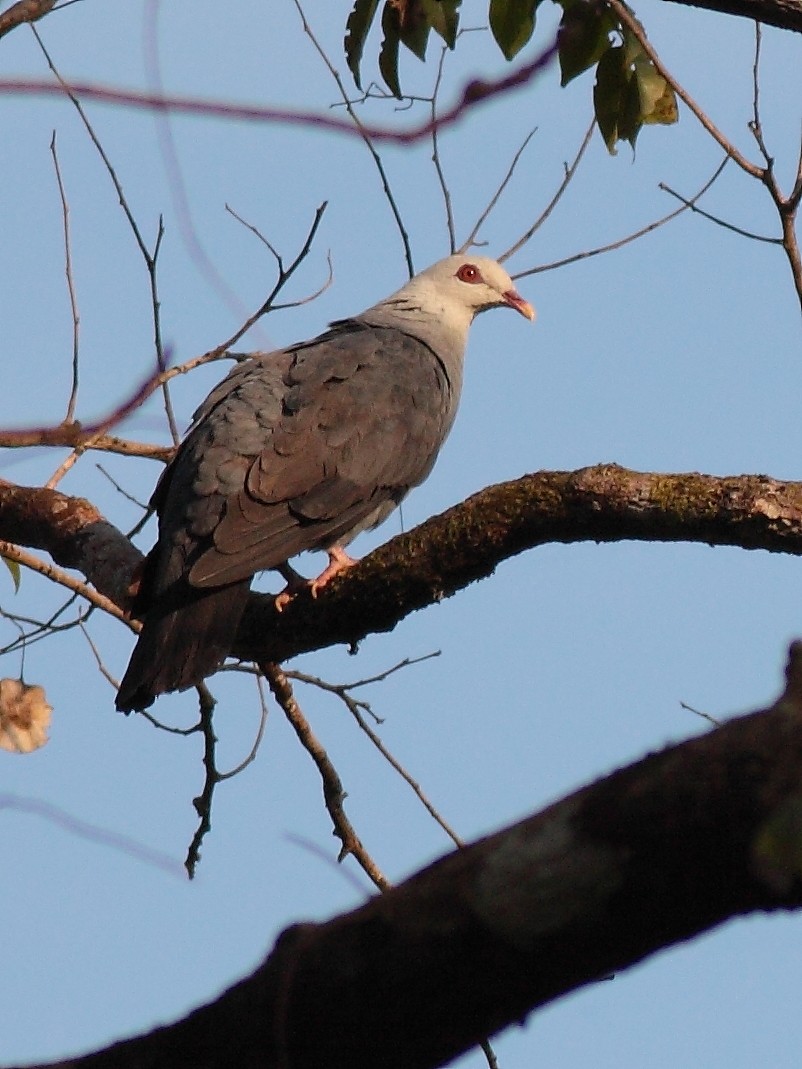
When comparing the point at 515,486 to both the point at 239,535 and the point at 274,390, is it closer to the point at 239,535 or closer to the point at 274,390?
the point at 239,535

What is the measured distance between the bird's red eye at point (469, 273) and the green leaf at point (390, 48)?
3924 mm

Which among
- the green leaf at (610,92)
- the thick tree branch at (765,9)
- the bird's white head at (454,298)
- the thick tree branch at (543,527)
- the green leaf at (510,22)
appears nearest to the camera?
the thick tree branch at (765,9)

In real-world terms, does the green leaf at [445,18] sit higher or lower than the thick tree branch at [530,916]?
higher

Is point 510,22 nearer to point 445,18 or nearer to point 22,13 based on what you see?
point 445,18

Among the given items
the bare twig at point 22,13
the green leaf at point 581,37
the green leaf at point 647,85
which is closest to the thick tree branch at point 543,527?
the green leaf at point 647,85

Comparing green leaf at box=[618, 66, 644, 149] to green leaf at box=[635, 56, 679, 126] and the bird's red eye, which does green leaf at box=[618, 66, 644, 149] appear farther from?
the bird's red eye

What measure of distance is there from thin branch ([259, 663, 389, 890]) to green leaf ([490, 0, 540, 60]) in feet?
7.32

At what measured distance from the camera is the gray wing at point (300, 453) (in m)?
4.70

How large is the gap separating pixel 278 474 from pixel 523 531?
1.54m

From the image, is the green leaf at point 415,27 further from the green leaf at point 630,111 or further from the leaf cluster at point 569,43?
the green leaf at point 630,111

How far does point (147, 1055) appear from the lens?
171 centimetres

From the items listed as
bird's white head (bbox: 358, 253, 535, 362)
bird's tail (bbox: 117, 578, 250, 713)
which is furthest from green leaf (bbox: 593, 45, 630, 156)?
bird's white head (bbox: 358, 253, 535, 362)

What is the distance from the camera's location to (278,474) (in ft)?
16.2

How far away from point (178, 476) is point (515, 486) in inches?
67.9
